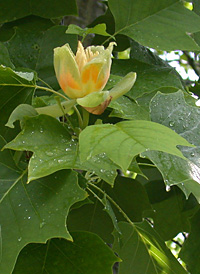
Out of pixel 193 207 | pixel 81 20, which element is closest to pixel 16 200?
pixel 193 207

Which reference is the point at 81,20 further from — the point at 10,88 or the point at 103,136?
the point at 103,136

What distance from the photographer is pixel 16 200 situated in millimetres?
639

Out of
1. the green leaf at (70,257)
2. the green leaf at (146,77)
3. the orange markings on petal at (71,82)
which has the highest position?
the orange markings on petal at (71,82)

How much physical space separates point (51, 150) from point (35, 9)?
0.63m

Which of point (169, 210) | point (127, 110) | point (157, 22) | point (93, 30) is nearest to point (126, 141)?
point (127, 110)

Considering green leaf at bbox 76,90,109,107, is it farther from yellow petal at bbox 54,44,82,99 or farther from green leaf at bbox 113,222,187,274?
green leaf at bbox 113,222,187,274

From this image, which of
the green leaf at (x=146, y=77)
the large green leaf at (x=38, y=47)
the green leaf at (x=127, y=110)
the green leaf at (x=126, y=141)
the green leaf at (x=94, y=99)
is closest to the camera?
the green leaf at (x=126, y=141)

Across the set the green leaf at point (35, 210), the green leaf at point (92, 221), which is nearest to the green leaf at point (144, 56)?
the green leaf at point (92, 221)

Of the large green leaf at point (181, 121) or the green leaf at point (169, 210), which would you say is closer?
the large green leaf at point (181, 121)

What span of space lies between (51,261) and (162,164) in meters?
0.26

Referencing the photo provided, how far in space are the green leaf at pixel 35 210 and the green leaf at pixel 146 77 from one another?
0.27 metres

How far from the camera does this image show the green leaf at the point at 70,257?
695 mm

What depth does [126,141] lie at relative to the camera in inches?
20.3

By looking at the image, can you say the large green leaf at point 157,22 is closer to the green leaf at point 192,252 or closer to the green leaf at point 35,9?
the green leaf at point 35,9
